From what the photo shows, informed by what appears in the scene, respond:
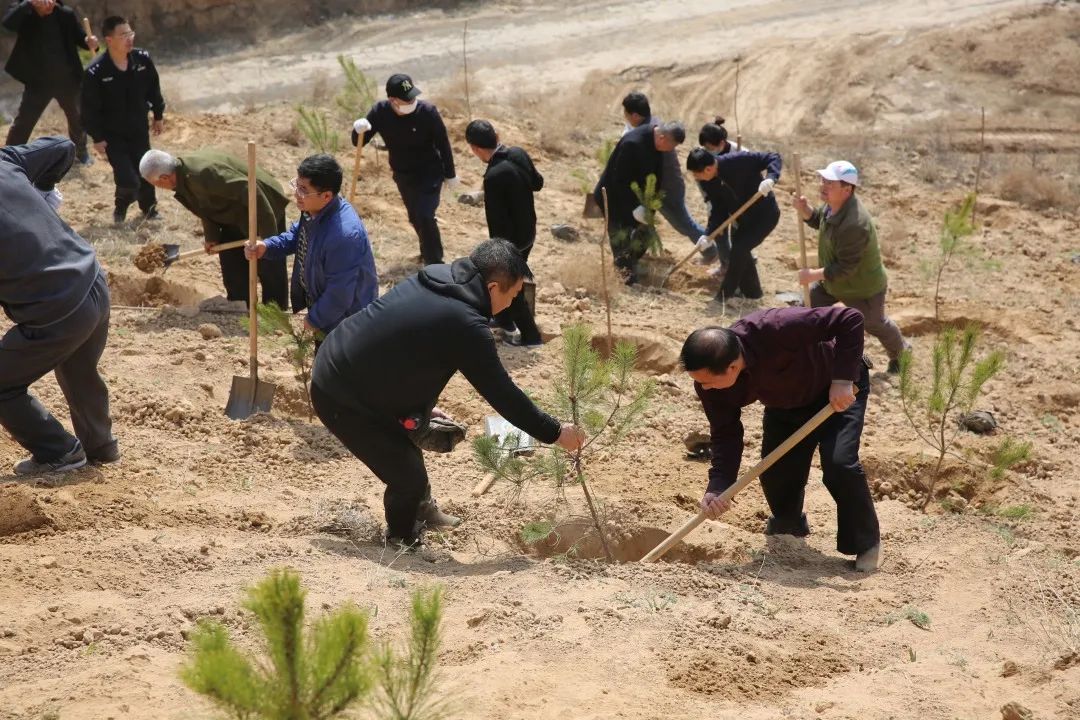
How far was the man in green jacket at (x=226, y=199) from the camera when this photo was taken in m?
7.23

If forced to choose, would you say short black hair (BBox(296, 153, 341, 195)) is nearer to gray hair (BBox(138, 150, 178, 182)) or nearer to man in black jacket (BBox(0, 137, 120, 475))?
man in black jacket (BBox(0, 137, 120, 475))

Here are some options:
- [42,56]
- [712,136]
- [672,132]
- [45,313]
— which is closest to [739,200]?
[712,136]

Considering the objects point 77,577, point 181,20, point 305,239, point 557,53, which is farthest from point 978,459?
point 181,20

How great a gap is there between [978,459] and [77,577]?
4.77 metres

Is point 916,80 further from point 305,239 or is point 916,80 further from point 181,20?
point 305,239

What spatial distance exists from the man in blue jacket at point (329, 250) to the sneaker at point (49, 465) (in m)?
1.33

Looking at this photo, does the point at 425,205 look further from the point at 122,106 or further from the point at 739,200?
the point at 122,106

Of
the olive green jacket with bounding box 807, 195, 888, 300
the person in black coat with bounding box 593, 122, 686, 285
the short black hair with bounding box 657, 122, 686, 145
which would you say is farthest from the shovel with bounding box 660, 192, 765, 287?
the olive green jacket with bounding box 807, 195, 888, 300

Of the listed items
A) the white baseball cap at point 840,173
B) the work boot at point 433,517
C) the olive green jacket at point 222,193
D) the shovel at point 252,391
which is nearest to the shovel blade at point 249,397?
the shovel at point 252,391

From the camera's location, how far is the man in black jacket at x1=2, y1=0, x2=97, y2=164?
1002 centimetres

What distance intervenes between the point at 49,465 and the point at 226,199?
2.29 m

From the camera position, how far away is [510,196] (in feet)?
27.1

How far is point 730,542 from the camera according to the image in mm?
5785

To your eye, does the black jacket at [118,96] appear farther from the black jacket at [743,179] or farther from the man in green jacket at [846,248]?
the man in green jacket at [846,248]
